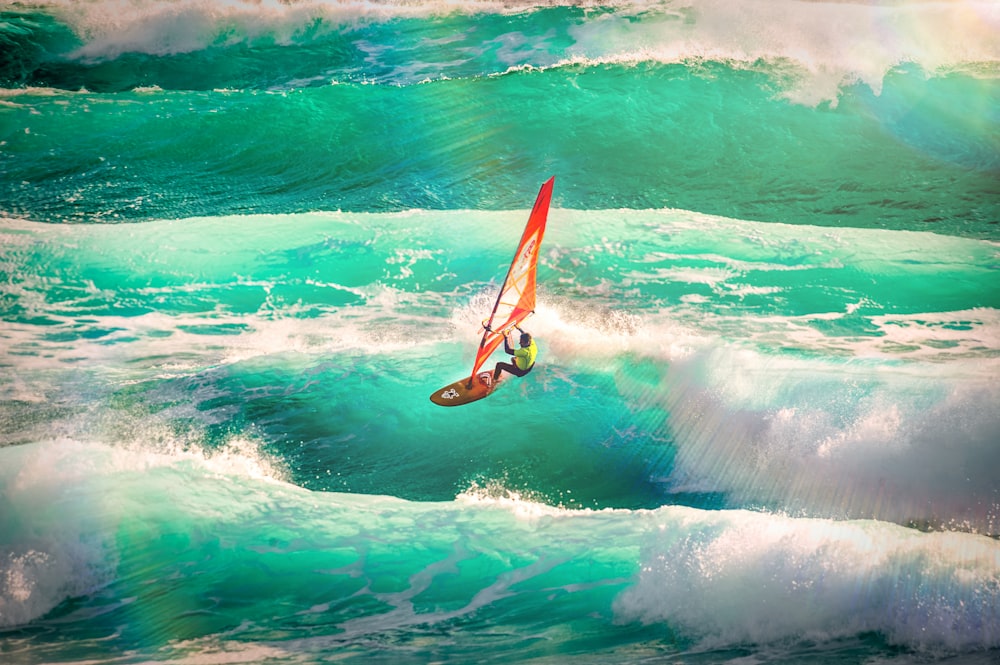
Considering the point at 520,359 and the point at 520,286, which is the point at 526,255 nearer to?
the point at 520,286

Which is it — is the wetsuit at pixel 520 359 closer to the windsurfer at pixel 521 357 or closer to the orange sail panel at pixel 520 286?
the windsurfer at pixel 521 357

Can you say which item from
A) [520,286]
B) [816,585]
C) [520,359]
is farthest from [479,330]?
[816,585]

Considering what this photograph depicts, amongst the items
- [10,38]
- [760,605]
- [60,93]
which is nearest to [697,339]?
[760,605]

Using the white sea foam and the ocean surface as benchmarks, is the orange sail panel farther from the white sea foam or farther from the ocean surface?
the white sea foam

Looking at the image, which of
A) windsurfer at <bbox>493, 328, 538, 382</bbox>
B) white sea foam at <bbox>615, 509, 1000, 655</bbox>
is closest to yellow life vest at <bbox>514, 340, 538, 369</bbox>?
windsurfer at <bbox>493, 328, 538, 382</bbox>

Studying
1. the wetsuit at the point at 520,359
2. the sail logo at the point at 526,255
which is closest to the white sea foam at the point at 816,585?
the wetsuit at the point at 520,359
